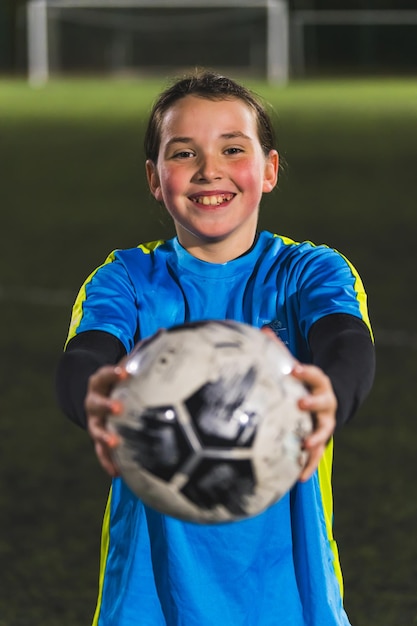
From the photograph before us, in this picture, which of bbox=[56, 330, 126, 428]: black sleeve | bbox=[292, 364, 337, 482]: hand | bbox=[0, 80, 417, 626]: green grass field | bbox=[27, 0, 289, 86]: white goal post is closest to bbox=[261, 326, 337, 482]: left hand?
bbox=[292, 364, 337, 482]: hand

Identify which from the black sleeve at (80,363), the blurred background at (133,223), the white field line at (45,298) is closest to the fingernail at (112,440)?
the black sleeve at (80,363)

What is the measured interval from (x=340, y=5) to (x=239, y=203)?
1469 inches

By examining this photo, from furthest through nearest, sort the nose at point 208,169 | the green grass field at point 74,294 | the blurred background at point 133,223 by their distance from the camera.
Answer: the blurred background at point 133,223 → the green grass field at point 74,294 → the nose at point 208,169

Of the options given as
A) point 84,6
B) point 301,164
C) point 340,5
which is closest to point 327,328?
point 301,164

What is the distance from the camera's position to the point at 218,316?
95.8 inches

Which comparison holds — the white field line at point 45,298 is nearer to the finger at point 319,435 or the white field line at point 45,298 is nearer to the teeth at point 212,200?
the teeth at point 212,200

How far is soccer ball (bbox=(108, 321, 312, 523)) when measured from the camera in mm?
1876

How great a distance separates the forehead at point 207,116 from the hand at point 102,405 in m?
0.63

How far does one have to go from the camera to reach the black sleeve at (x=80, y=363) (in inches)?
82.6

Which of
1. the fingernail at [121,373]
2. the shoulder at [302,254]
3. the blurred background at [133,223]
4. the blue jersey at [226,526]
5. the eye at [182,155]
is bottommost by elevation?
the blurred background at [133,223]

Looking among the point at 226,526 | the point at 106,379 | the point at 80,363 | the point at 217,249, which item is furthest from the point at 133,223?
the point at 106,379

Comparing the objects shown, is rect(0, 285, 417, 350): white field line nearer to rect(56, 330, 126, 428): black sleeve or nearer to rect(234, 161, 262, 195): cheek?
rect(234, 161, 262, 195): cheek

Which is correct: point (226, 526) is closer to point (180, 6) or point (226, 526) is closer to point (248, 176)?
point (248, 176)

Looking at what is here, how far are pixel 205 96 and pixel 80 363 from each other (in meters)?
0.61
